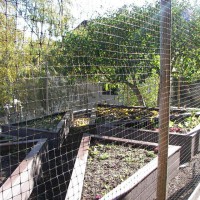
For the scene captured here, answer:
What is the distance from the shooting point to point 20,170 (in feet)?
8.63

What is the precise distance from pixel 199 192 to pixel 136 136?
195 cm

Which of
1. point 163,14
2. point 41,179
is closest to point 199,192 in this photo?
point 163,14

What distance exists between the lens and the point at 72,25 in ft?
5.75

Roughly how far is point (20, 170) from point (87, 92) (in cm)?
123

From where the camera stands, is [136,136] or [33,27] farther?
[136,136]

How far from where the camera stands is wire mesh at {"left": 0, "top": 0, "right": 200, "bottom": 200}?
173cm

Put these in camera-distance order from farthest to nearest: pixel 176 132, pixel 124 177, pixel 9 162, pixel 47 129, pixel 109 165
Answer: pixel 47 129 → pixel 176 132 → pixel 9 162 → pixel 109 165 → pixel 124 177

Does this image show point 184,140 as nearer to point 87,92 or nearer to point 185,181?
point 185,181

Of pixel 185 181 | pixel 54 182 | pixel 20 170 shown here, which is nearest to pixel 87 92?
pixel 20 170

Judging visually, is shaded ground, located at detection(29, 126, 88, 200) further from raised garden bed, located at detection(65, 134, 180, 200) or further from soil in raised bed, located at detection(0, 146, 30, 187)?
soil in raised bed, located at detection(0, 146, 30, 187)

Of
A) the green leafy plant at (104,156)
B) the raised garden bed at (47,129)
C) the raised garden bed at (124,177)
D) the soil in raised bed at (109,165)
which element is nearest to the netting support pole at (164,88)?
the raised garden bed at (124,177)

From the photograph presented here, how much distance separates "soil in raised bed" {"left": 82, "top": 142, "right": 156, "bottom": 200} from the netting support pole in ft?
1.93

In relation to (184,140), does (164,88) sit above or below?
above

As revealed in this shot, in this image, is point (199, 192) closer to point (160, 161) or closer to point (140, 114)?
point (160, 161)
